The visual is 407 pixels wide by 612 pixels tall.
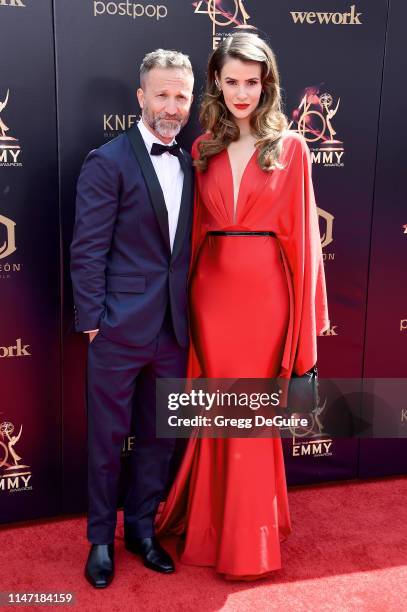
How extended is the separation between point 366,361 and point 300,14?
161cm

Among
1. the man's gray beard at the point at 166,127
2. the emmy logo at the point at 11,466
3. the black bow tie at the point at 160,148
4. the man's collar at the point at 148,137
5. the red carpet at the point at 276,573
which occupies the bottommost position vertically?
the red carpet at the point at 276,573

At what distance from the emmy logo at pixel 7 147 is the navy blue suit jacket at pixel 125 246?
Result: 0.44m

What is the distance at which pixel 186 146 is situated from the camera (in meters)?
2.98

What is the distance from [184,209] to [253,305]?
16.5 inches

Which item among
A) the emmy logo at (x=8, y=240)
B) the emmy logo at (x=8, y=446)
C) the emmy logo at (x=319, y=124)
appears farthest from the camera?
the emmy logo at (x=319, y=124)

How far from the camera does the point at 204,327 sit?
2.62m

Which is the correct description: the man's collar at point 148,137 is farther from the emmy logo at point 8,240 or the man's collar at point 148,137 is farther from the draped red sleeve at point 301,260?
the emmy logo at point 8,240

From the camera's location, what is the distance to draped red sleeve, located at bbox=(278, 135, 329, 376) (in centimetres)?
250

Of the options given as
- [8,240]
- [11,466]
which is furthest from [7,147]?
[11,466]

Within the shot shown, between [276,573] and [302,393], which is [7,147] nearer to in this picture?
[302,393]

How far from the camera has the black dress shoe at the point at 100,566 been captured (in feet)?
8.55

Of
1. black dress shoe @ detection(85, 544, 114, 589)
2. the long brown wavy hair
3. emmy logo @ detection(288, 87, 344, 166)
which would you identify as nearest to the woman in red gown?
the long brown wavy hair

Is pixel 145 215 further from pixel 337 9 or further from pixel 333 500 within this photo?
pixel 333 500

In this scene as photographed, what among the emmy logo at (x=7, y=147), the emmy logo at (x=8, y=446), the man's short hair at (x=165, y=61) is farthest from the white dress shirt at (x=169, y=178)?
the emmy logo at (x=8, y=446)
